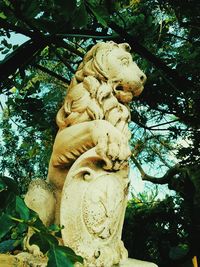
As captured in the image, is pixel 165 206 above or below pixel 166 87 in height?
below

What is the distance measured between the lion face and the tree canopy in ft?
0.89

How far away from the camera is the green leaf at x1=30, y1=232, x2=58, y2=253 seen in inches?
50.6

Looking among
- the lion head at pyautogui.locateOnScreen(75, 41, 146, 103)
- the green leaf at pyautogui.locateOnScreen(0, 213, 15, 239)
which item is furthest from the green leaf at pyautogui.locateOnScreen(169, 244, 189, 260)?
the green leaf at pyautogui.locateOnScreen(0, 213, 15, 239)

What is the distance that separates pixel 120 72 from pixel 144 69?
2514 millimetres

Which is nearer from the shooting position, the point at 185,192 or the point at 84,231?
the point at 84,231

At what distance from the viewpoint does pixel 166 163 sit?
26.8 ft

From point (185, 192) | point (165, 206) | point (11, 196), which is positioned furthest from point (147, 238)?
point (11, 196)

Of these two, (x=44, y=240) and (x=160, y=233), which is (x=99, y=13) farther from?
(x=160, y=233)

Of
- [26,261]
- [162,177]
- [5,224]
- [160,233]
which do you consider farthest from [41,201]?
[160,233]

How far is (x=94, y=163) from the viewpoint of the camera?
267cm

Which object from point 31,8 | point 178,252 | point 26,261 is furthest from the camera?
point 178,252

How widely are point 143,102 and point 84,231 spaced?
4.25m

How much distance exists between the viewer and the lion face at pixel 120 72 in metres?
3.12

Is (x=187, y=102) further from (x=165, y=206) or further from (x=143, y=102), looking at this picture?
(x=165, y=206)
